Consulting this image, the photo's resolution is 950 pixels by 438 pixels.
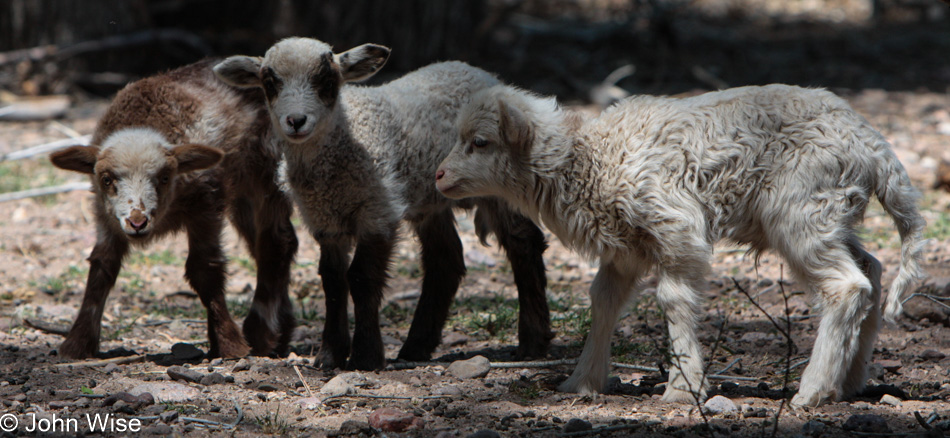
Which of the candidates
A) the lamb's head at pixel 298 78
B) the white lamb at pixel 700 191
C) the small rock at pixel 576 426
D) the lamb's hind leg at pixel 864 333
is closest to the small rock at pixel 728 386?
the white lamb at pixel 700 191

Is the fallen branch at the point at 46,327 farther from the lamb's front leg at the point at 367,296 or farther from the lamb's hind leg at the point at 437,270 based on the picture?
the lamb's hind leg at the point at 437,270

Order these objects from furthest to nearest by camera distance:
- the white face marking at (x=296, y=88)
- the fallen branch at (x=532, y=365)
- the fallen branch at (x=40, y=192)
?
the fallen branch at (x=40, y=192)
the fallen branch at (x=532, y=365)
the white face marking at (x=296, y=88)

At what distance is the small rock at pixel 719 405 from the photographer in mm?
4379

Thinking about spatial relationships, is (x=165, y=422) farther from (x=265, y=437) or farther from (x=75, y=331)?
(x=75, y=331)

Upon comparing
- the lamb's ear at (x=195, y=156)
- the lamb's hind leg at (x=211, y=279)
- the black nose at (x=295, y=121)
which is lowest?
the lamb's hind leg at (x=211, y=279)

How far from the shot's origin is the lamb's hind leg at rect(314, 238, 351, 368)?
564 centimetres

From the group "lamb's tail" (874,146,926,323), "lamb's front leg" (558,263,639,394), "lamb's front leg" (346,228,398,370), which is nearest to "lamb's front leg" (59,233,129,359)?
"lamb's front leg" (346,228,398,370)

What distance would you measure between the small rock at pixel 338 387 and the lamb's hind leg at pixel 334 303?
586 mm

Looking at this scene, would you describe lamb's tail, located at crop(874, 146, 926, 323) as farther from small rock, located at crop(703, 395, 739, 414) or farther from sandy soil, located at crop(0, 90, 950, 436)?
small rock, located at crop(703, 395, 739, 414)

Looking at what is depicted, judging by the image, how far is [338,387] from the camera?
4.90 meters

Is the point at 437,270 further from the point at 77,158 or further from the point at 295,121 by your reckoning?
the point at 77,158

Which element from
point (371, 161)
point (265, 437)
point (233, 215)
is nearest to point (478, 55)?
point (233, 215)

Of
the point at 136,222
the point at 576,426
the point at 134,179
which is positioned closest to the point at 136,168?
the point at 134,179

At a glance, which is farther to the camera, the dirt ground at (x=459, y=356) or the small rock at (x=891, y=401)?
the small rock at (x=891, y=401)
